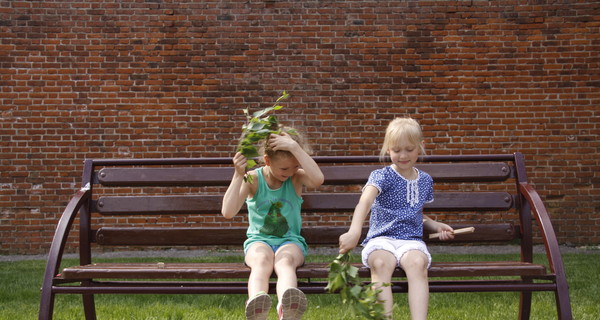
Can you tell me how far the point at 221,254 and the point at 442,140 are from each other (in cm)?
276

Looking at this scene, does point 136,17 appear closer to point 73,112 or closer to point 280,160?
point 73,112

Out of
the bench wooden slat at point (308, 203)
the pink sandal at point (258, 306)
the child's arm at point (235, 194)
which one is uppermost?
the child's arm at point (235, 194)

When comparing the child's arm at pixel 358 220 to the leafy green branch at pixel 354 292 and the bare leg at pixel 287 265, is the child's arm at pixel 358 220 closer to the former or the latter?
the leafy green branch at pixel 354 292

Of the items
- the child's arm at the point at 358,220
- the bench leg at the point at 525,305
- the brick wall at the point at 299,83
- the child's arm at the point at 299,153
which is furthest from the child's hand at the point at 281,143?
the brick wall at the point at 299,83

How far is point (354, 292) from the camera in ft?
8.86

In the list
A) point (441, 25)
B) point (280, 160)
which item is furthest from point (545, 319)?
point (441, 25)

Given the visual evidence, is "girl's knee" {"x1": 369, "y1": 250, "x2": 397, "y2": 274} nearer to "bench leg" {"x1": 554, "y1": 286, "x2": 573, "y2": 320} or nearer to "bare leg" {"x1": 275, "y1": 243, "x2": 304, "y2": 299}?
"bare leg" {"x1": 275, "y1": 243, "x2": 304, "y2": 299}

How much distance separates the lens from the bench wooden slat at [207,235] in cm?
368

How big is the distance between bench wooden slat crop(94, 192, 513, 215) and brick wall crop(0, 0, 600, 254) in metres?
4.35

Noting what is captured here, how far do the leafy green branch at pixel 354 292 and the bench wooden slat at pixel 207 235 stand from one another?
2.82ft

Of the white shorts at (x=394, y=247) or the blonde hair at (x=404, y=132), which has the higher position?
the blonde hair at (x=404, y=132)

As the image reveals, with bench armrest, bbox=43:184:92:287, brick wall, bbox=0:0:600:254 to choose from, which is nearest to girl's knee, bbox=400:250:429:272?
bench armrest, bbox=43:184:92:287

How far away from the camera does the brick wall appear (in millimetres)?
8062

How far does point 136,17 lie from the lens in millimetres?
8062
